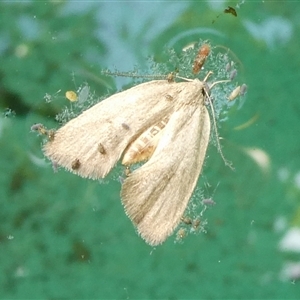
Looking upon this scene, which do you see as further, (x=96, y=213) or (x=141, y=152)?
(x=96, y=213)

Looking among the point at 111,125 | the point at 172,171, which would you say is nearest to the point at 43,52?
the point at 111,125

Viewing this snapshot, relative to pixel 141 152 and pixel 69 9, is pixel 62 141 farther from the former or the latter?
pixel 69 9

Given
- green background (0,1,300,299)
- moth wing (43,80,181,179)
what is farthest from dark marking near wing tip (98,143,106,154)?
green background (0,1,300,299)

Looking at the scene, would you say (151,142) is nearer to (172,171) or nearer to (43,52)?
(172,171)

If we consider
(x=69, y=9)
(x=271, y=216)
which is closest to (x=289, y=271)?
(x=271, y=216)

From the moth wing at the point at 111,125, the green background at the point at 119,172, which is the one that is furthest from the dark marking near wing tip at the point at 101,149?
the green background at the point at 119,172

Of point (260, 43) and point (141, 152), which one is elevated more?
point (260, 43)

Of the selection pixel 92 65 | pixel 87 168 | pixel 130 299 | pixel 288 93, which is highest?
pixel 288 93
